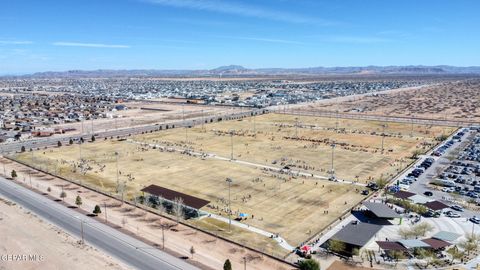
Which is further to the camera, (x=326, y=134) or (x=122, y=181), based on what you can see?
(x=326, y=134)

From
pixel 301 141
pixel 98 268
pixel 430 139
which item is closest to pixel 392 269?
pixel 98 268

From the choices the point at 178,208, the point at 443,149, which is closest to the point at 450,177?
the point at 443,149

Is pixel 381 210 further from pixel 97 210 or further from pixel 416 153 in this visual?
pixel 416 153

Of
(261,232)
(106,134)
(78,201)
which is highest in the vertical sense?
(106,134)

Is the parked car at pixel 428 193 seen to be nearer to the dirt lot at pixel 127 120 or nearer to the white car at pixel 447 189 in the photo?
the white car at pixel 447 189

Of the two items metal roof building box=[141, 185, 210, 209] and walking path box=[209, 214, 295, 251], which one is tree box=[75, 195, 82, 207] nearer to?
metal roof building box=[141, 185, 210, 209]

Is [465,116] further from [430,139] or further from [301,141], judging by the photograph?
[301,141]

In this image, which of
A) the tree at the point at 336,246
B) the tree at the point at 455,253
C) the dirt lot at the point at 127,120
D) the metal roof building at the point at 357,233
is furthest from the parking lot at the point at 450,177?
the dirt lot at the point at 127,120
